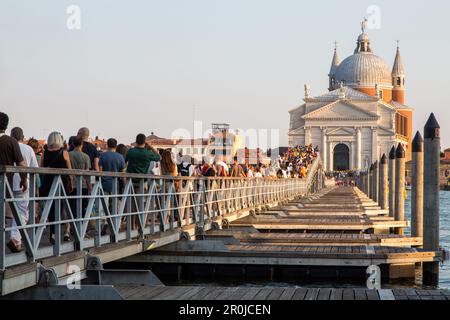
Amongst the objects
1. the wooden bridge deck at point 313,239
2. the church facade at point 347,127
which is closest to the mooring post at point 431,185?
the wooden bridge deck at point 313,239

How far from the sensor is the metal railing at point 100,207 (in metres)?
10.0

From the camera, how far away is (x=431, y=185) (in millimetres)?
19938

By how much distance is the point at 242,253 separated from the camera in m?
16.9

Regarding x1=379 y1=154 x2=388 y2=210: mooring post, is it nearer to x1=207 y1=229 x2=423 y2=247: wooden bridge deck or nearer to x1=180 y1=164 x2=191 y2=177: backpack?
x1=180 y1=164 x2=191 y2=177: backpack

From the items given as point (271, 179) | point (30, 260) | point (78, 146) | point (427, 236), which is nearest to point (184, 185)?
point (427, 236)

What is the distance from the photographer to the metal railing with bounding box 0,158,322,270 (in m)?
10.0

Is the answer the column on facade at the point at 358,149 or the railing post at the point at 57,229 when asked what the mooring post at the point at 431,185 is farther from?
the column on facade at the point at 358,149

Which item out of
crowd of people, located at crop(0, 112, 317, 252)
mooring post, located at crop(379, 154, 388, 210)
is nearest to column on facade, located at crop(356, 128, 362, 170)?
mooring post, located at crop(379, 154, 388, 210)

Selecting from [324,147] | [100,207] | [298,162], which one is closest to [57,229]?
[100,207]

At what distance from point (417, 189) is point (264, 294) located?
546 inches

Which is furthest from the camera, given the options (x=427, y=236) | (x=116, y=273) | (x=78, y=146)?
(x=427, y=236)
